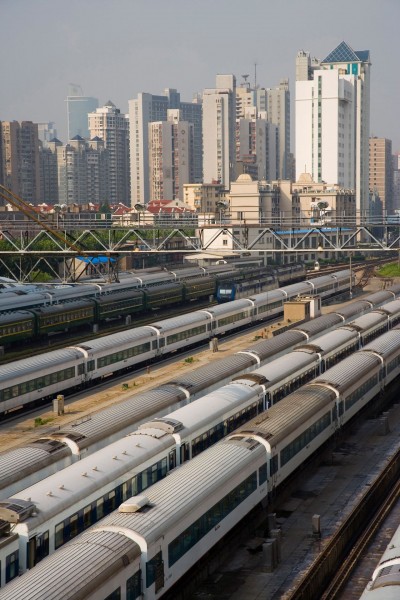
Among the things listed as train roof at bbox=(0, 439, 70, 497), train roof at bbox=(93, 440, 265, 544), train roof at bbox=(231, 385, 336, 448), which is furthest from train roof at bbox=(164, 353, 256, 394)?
train roof at bbox=(0, 439, 70, 497)

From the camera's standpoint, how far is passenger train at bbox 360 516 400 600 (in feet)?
49.5

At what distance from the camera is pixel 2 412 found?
34438 millimetres

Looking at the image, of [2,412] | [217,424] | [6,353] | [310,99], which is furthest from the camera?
[310,99]

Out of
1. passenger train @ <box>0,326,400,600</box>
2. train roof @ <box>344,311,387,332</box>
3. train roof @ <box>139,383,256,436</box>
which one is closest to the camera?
passenger train @ <box>0,326,400,600</box>

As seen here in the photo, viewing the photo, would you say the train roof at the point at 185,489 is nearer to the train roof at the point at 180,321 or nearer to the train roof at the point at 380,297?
the train roof at the point at 180,321

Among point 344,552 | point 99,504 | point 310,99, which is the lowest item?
point 344,552

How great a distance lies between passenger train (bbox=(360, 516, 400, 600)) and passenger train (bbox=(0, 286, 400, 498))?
8.65 m

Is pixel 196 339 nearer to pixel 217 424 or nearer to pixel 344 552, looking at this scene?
pixel 217 424

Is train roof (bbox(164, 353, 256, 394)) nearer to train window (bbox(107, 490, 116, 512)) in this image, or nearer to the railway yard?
the railway yard

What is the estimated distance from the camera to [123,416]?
85.7 ft

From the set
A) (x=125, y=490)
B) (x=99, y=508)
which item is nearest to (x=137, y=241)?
(x=125, y=490)

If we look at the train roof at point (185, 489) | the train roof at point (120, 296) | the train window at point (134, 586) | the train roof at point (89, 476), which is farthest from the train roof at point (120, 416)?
the train roof at point (120, 296)

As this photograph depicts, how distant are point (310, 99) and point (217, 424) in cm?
13636

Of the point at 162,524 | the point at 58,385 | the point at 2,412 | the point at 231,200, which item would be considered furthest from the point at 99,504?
the point at 231,200
